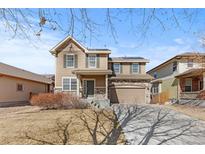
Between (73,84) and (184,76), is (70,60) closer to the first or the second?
(73,84)

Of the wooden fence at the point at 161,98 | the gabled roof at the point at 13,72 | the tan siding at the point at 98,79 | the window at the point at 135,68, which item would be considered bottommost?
the wooden fence at the point at 161,98

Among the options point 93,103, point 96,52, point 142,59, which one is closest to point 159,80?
point 142,59

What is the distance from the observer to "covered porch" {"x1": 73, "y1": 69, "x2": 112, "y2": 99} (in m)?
23.1

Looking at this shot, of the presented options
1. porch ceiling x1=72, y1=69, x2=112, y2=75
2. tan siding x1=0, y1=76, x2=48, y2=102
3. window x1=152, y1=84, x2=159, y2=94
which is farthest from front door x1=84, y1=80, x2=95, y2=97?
window x1=152, y1=84, x2=159, y2=94

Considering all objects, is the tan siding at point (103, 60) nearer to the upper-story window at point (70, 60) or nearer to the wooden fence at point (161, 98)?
Result: the upper-story window at point (70, 60)

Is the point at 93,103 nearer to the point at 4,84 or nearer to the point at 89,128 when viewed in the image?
the point at 4,84

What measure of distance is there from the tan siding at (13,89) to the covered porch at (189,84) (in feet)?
51.5

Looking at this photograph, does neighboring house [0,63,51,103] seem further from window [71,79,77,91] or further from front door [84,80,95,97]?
front door [84,80,95,97]

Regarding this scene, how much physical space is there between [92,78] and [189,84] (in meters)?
10.7

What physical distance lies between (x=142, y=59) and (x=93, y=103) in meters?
8.94

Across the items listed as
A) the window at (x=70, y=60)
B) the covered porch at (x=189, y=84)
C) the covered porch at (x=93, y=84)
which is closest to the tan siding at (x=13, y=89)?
the window at (x=70, y=60)

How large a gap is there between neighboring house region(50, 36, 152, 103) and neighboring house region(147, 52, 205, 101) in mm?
3867

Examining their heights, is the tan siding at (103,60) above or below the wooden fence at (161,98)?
above

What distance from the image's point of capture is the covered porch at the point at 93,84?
23.1 m
